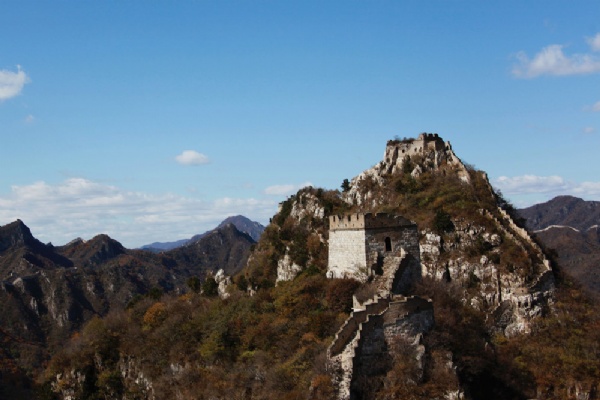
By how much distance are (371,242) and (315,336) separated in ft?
19.0

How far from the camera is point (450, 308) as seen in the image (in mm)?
31312

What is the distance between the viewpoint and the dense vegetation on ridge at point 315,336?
2800 centimetres

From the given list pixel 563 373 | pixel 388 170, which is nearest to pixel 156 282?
pixel 388 170

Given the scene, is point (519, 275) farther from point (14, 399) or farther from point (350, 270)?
point (14, 399)

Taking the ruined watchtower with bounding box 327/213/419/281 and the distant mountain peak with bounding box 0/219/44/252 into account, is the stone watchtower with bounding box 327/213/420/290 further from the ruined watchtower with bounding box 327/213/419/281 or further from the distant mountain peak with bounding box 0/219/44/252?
the distant mountain peak with bounding box 0/219/44/252

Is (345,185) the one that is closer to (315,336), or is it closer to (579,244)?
(315,336)

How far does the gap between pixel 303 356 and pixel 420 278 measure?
8.27 meters

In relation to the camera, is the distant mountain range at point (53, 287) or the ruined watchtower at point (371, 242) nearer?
the ruined watchtower at point (371, 242)

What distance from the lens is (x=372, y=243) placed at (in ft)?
105

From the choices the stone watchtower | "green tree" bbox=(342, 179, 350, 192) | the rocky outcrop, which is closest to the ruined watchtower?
the stone watchtower

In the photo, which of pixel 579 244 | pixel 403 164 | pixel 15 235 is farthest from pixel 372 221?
pixel 15 235

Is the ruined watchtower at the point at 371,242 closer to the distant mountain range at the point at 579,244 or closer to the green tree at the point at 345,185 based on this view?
the green tree at the point at 345,185

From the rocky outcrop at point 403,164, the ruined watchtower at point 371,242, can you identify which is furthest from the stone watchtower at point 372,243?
the rocky outcrop at point 403,164

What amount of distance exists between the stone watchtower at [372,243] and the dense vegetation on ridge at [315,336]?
120 centimetres
